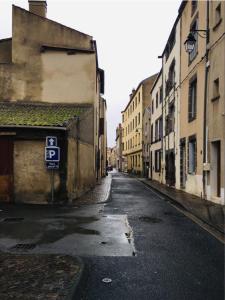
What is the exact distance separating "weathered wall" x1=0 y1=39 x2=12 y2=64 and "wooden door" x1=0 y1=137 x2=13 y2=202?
726cm

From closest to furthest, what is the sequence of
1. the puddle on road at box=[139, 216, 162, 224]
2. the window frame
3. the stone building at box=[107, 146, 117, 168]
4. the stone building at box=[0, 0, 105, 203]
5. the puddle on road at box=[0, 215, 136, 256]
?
the puddle on road at box=[0, 215, 136, 256] < the puddle on road at box=[139, 216, 162, 224] < the stone building at box=[0, 0, 105, 203] < the window frame < the stone building at box=[107, 146, 117, 168]

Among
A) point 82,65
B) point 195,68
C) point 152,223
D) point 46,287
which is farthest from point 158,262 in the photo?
point 82,65

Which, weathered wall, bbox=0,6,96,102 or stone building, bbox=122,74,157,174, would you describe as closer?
weathered wall, bbox=0,6,96,102

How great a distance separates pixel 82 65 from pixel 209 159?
8801mm

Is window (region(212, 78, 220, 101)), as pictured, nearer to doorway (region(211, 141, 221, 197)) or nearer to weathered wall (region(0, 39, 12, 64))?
doorway (region(211, 141, 221, 197))

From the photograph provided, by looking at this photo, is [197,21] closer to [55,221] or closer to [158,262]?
[55,221]

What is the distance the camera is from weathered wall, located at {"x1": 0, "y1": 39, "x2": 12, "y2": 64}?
2114 centimetres

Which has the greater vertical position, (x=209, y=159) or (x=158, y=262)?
(x=209, y=159)

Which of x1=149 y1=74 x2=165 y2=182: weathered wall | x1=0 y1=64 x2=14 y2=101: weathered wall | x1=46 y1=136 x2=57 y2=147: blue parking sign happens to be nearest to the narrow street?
x1=46 y1=136 x2=57 y2=147: blue parking sign

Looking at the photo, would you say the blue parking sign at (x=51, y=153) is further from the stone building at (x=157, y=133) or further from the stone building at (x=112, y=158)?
the stone building at (x=112, y=158)

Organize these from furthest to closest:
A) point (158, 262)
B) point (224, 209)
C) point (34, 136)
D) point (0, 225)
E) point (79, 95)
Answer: point (79, 95) < point (34, 136) < point (224, 209) < point (0, 225) < point (158, 262)

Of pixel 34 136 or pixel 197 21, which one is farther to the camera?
pixel 197 21

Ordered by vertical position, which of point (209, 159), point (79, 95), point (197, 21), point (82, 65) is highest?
point (197, 21)

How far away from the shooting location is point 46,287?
541 centimetres
